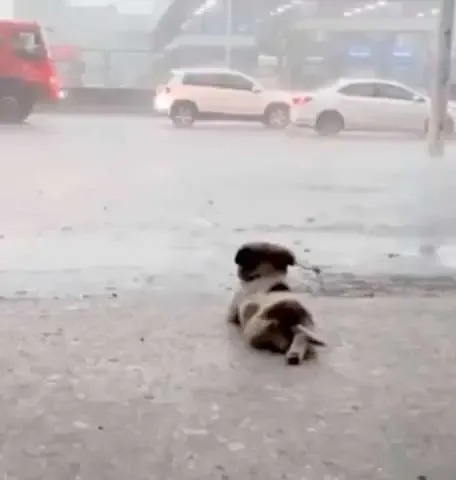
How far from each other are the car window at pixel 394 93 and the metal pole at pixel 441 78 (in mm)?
3549

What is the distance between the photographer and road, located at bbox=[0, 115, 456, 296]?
15.4 ft

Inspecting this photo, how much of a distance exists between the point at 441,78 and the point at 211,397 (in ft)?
28.9

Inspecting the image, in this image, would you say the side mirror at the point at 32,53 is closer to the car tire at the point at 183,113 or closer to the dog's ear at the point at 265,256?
the car tire at the point at 183,113

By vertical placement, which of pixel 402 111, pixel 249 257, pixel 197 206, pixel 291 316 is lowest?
pixel 197 206

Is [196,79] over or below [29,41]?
below

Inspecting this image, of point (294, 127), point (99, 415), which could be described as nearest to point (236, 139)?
point (294, 127)

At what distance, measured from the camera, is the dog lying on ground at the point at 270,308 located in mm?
3156

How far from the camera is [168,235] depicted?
5465 millimetres

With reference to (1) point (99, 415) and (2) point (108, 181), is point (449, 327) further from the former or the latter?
(2) point (108, 181)

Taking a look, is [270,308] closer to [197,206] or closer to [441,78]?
[197,206]

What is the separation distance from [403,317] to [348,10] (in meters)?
14.0

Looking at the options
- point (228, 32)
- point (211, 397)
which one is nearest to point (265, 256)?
point (211, 397)

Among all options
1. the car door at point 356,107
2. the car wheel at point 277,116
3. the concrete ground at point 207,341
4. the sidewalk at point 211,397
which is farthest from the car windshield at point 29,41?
the sidewalk at point 211,397

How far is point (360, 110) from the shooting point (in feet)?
48.1
